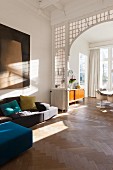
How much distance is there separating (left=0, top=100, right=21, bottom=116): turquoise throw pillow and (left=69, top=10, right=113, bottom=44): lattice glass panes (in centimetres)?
345

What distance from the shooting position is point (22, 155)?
2688 mm

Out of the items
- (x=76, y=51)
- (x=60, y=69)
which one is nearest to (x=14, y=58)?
(x=60, y=69)

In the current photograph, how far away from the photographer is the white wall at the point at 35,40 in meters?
4.69

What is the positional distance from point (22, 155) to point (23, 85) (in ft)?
9.52

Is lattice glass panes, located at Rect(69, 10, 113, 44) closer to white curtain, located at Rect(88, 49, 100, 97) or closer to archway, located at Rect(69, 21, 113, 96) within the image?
archway, located at Rect(69, 21, 113, 96)

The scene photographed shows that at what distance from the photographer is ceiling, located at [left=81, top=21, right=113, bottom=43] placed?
722 cm

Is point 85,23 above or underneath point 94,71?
above

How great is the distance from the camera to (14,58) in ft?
15.9

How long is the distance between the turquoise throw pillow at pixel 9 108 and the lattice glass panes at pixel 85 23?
11.3 ft

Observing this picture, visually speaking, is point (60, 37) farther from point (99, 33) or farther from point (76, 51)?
point (99, 33)

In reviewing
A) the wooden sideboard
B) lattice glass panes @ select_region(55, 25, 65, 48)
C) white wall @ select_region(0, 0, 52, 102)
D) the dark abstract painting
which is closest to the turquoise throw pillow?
white wall @ select_region(0, 0, 52, 102)

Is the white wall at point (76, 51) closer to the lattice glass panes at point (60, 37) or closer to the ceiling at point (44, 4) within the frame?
the lattice glass panes at point (60, 37)

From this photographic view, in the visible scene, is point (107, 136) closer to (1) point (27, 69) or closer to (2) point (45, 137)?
(2) point (45, 137)

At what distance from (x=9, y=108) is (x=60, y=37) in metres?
3.87
